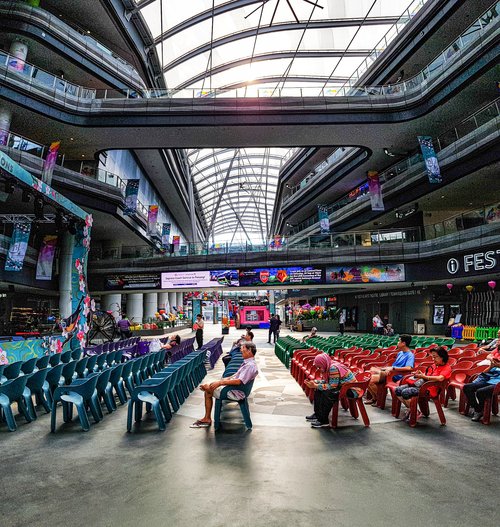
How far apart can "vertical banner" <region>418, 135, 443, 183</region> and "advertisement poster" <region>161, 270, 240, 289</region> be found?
14422mm

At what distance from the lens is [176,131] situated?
24844 mm

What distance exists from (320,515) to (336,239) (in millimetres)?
25036

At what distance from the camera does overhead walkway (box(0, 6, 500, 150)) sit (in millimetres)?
21688

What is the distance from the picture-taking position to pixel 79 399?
5.60m

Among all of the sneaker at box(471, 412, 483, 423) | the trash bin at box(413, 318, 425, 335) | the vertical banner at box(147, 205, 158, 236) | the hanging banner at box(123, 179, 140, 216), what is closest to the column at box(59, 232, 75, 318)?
the hanging banner at box(123, 179, 140, 216)

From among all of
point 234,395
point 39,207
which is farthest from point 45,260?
point 234,395

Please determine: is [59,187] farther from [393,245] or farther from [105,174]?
[393,245]

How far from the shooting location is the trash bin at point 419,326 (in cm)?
2710

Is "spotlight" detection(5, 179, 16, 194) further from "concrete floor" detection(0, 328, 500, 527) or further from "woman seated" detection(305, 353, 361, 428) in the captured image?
"woman seated" detection(305, 353, 361, 428)

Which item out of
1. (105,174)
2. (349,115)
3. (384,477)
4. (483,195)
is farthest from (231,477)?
(483,195)

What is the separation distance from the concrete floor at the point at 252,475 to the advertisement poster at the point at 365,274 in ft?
68.1

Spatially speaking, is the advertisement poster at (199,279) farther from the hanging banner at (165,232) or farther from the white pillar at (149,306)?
the white pillar at (149,306)

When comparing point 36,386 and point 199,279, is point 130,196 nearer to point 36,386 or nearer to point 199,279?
point 199,279

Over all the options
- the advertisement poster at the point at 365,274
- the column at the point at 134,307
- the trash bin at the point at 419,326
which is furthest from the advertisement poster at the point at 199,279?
the trash bin at the point at 419,326
